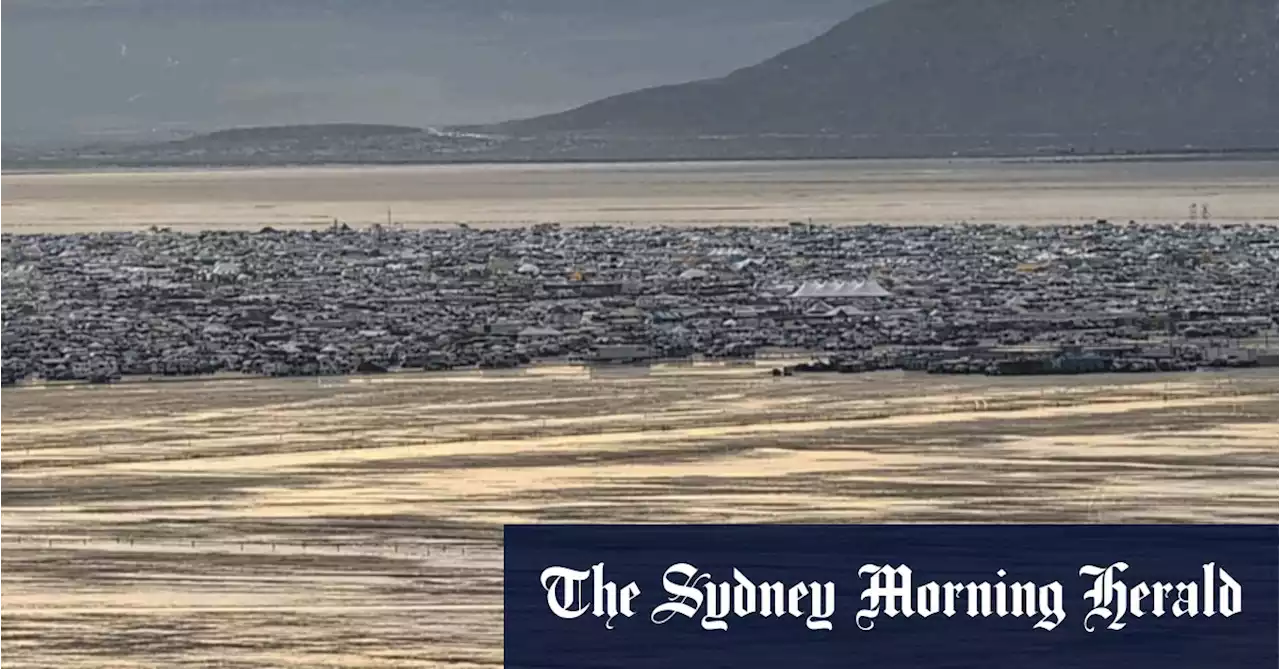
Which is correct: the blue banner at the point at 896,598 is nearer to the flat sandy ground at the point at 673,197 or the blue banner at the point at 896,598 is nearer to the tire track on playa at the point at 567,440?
the tire track on playa at the point at 567,440

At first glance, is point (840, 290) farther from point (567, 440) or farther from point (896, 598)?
point (896, 598)

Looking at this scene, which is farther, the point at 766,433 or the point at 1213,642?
the point at 766,433

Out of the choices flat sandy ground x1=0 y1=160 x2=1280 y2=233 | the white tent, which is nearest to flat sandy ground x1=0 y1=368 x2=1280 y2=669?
the white tent

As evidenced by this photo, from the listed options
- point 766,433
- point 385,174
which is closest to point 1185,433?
point 766,433

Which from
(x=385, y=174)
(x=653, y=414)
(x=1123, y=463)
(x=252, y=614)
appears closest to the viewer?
(x=252, y=614)

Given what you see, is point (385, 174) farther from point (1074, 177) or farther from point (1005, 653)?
point (1005, 653)

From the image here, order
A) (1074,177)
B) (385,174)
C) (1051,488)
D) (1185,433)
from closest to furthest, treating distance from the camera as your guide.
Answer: (1051,488), (1185,433), (1074,177), (385,174)
